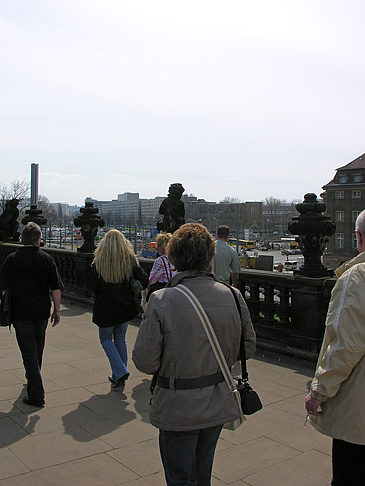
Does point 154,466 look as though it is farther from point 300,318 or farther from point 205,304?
point 300,318

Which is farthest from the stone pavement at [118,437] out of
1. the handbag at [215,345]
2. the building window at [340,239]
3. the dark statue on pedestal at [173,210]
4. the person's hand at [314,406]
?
the building window at [340,239]

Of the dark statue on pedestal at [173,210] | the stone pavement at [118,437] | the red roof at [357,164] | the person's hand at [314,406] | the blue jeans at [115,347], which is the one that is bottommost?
the stone pavement at [118,437]

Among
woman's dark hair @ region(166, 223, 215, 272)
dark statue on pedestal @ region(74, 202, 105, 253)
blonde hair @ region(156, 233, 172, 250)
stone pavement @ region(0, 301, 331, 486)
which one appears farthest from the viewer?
dark statue on pedestal @ region(74, 202, 105, 253)

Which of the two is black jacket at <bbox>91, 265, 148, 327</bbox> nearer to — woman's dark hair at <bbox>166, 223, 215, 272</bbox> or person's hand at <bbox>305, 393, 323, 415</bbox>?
woman's dark hair at <bbox>166, 223, 215, 272</bbox>

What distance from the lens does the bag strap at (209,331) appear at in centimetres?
283

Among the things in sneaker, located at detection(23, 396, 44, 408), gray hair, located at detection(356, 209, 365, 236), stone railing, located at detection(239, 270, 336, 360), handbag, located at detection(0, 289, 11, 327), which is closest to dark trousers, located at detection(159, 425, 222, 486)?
gray hair, located at detection(356, 209, 365, 236)

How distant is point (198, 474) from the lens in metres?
2.94

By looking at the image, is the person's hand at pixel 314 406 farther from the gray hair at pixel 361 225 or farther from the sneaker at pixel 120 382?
the sneaker at pixel 120 382

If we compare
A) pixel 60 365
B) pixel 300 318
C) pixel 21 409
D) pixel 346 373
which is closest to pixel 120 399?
pixel 21 409

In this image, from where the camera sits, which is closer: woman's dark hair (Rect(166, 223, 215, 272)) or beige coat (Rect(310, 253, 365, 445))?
beige coat (Rect(310, 253, 365, 445))

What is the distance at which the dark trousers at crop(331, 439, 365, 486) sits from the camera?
278cm

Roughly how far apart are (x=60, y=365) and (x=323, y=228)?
13.4ft

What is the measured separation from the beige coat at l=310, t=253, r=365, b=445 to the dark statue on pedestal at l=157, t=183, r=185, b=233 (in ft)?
23.1

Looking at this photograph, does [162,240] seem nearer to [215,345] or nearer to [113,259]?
[113,259]
